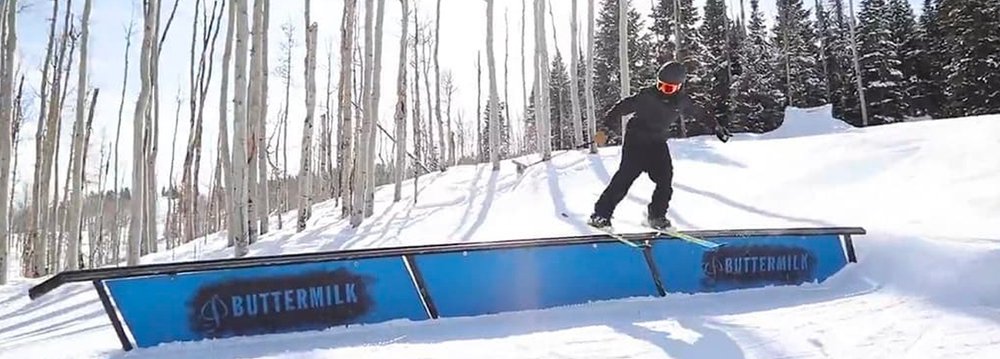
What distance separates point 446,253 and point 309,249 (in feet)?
22.8

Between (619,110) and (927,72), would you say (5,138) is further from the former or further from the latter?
(927,72)

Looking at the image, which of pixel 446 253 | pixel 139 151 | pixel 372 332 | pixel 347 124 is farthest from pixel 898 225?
pixel 139 151

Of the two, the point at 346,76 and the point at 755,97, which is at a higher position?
the point at 755,97

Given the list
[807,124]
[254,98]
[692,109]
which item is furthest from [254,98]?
[807,124]

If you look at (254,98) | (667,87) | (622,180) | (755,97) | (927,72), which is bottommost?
(622,180)

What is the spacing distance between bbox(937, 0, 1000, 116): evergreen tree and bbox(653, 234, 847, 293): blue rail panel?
23.0 metres

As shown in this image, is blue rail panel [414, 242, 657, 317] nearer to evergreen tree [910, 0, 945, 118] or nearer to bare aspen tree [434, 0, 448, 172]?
bare aspen tree [434, 0, 448, 172]

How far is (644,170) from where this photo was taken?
6059 millimetres

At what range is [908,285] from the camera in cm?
479

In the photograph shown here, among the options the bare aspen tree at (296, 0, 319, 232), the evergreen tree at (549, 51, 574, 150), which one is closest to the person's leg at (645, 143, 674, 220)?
the bare aspen tree at (296, 0, 319, 232)

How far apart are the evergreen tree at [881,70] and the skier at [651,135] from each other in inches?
1049

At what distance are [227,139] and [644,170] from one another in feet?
31.5

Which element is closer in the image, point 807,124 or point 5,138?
point 5,138

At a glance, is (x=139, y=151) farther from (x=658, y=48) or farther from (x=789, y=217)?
(x=658, y=48)
